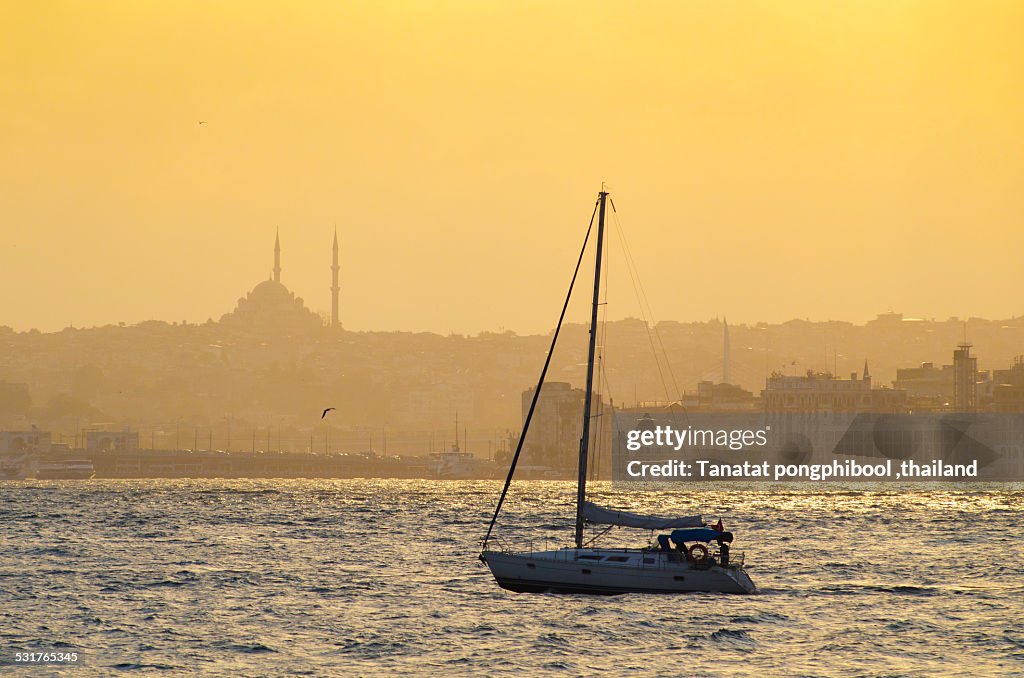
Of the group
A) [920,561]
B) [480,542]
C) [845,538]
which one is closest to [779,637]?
[920,561]

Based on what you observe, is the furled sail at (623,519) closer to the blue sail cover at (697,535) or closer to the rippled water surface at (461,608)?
the blue sail cover at (697,535)

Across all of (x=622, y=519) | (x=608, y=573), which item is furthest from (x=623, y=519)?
(x=608, y=573)

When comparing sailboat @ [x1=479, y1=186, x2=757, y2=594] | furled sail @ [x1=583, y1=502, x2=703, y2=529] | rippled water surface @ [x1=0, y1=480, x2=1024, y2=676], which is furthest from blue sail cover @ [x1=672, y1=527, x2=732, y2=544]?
rippled water surface @ [x1=0, y1=480, x2=1024, y2=676]

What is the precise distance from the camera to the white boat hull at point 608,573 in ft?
169

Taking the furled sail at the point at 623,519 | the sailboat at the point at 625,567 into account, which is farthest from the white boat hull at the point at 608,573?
the furled sail at the point at 623,519

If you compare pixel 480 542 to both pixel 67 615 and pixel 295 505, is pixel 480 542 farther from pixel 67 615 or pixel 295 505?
pixel 295 505

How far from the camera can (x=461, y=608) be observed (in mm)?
52250

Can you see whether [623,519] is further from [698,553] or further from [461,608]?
[461,608]

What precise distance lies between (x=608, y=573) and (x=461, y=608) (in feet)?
15.4

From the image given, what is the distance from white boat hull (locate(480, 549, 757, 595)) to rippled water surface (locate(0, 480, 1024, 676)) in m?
0.58

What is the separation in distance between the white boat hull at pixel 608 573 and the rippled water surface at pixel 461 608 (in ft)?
1.91

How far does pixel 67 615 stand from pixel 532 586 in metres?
14.2

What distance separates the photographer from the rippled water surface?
43.5 meters

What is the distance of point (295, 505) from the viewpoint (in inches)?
5276
